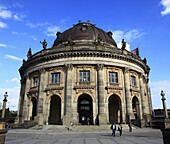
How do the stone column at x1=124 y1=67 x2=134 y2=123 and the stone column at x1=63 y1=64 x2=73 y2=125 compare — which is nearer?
the stone column at x1=63 y1=64 x2=73 y2=125

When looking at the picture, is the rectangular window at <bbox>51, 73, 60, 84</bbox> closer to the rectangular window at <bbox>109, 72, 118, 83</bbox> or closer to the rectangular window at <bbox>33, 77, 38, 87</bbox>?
the rectangular window at <bbox>33, 77, 38, 87</bbox>

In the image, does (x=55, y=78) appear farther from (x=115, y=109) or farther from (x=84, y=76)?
(x=115, y=109)

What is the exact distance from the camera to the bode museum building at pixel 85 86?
2369 cm

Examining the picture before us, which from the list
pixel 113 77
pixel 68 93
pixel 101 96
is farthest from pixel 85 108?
pixel 113 77

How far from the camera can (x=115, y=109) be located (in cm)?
2688

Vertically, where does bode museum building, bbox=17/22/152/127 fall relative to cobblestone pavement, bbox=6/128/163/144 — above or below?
above

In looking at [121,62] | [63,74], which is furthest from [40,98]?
[121,62]

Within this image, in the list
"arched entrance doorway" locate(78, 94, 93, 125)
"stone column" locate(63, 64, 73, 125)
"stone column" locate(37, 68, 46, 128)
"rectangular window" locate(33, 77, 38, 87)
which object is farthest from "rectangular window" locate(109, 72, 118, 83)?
"rectangular window" locate(33, 77, 38, 87)

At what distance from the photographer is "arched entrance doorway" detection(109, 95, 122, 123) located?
26045mm

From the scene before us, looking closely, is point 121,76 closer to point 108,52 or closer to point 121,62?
point 121,62

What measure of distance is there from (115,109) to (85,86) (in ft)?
24.6

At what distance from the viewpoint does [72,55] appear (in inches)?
1013

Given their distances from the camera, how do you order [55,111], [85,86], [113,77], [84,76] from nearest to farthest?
[85,86] → [84,76] → [113,77] → [55,111]

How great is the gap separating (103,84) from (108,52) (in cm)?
582
